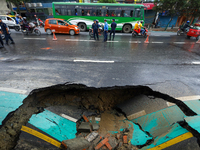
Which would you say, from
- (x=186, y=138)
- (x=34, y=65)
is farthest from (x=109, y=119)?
(x=34, y=65)

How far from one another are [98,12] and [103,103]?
14668mm

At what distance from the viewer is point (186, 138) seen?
2.01 meters

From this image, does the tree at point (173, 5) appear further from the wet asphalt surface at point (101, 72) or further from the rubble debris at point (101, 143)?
the rubble debris at point (101, 143)

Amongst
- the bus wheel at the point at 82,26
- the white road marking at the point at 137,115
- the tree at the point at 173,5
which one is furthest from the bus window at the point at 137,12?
the white road marking at the point at 137,115

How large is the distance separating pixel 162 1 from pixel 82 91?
21.6 metres

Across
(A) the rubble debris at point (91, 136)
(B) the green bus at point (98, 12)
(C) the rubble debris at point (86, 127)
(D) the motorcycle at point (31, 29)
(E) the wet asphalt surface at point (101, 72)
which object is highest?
(B) the green bus at point (98, 12)

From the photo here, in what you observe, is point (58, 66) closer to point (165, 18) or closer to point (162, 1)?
point (162, 1)

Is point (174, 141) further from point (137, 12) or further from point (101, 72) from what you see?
point (137, 12)

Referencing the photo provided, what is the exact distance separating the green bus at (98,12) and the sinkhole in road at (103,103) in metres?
14.1

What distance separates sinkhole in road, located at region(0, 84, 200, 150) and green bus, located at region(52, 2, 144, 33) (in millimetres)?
14112

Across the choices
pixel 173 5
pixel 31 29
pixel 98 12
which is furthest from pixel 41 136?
pixel 173 5

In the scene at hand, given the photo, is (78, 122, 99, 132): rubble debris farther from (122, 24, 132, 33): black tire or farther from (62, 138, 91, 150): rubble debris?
(122, 24, 132, 33): black tire

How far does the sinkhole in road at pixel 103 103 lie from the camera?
259cm

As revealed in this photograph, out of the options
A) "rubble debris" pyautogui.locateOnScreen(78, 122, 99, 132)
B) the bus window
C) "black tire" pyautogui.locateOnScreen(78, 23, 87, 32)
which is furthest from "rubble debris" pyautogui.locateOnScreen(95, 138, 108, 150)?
the bus window
